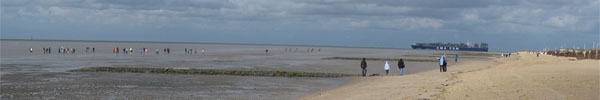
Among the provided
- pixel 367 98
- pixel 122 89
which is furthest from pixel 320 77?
pixel 367 98

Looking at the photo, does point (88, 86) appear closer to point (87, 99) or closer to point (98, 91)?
point (98, 91)

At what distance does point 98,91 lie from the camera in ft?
62.0

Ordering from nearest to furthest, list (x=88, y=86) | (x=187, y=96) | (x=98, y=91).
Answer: (x=187, y=96) < (x=98, y=91) < (x=88, y=86)

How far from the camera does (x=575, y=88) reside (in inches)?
589

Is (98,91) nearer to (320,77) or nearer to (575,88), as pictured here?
(320,77)

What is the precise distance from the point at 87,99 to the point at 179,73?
12.7 m

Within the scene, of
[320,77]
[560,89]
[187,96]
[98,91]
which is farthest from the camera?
[320,77]

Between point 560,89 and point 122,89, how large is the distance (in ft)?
47.7

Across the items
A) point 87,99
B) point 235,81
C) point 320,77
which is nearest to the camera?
point 87,99

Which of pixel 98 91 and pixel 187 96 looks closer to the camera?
pixel 187 96

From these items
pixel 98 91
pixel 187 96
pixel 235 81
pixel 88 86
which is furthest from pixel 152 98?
pixel 235 81

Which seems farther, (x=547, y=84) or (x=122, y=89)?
(x=122, y=89)

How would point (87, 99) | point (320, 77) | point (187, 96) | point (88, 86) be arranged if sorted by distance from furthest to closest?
1. point (320, 77)
2. point (88, 86)
3. point (187, 96)
4. point (87, 99)

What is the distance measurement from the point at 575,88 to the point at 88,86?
16.9 m
